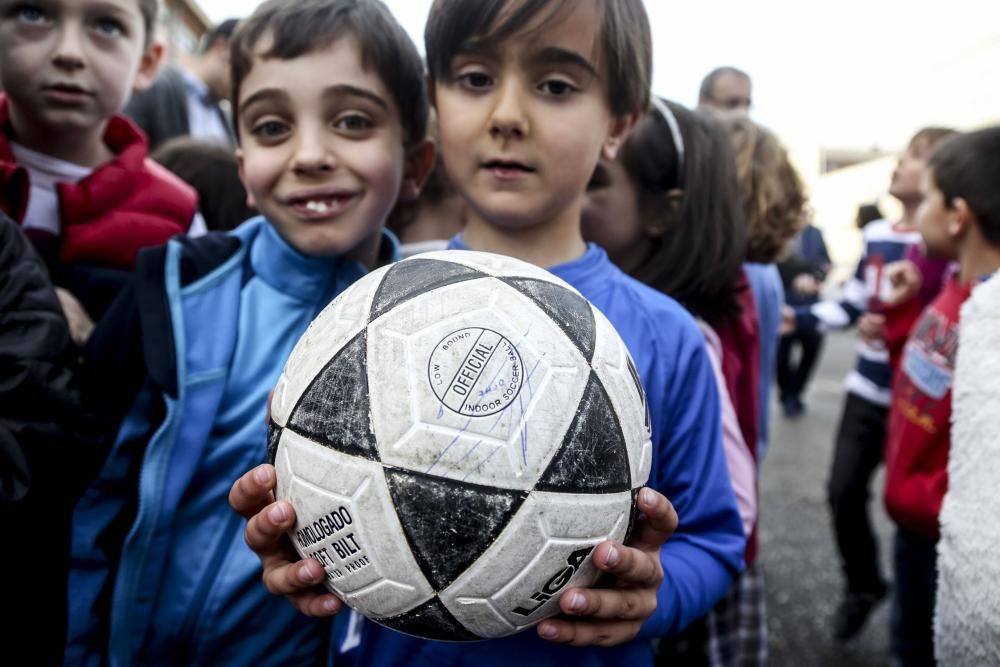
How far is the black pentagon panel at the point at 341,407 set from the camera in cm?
110

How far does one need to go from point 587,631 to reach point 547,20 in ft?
4.00

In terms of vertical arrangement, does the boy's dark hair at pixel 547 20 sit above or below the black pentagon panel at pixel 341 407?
above

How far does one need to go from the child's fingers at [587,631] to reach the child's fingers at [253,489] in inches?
20.9

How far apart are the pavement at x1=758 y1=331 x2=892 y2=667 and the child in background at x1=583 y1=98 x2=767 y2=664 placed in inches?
50.6

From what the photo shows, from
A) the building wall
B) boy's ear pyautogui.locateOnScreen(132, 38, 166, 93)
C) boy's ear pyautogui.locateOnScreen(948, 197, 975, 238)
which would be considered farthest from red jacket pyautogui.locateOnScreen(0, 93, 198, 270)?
the building wall

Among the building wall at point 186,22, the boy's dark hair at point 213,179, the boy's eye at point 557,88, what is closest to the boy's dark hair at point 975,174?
the boy's eye at point 557,88

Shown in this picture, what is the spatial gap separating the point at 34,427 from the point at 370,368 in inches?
32.3

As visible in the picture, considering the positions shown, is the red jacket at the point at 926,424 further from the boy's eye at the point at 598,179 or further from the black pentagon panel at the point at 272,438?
the black pentagon panel at the point at 272,438

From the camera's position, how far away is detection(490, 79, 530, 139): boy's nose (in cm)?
150

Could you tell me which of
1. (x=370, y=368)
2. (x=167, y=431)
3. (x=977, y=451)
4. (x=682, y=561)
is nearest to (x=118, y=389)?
(x=167, y=431)

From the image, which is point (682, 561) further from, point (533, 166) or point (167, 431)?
point (167, 431)

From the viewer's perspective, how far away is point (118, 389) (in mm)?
1621

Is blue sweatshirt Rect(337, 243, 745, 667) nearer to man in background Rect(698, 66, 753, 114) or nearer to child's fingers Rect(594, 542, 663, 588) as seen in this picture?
child's fingers Rect(594, 542, 663, 588)

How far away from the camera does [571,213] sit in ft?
5.53
